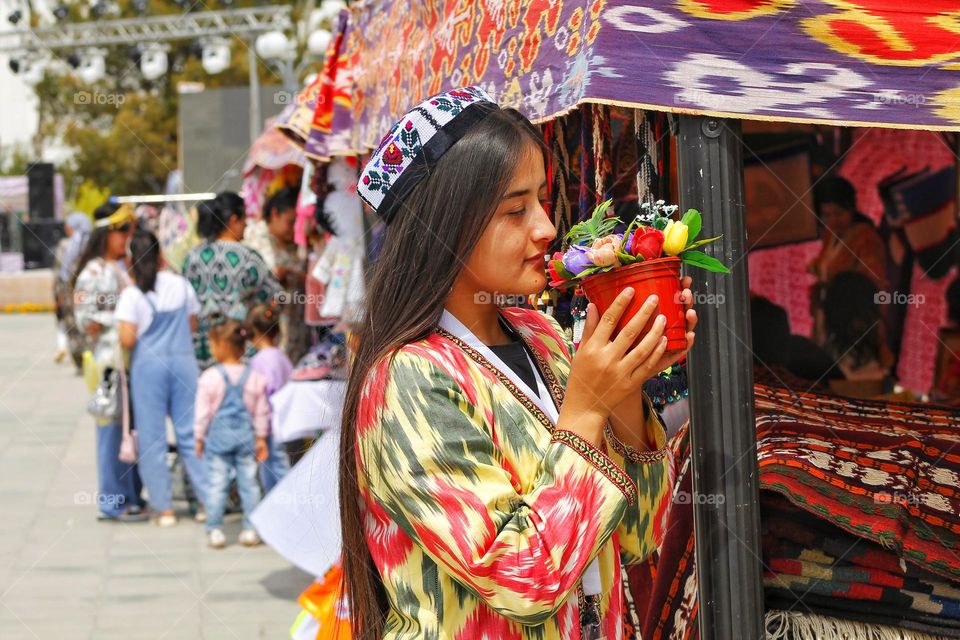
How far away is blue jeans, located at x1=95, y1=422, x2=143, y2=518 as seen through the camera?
6.85m

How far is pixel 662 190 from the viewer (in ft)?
8.91

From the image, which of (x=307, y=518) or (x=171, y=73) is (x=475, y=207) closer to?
(x=307, y=518)

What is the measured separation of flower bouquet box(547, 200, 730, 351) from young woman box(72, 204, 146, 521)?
5.29m

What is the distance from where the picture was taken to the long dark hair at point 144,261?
6.65 meters

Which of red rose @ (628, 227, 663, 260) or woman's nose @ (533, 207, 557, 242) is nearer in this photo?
woman's nose @ (533, 207, 557, 242)

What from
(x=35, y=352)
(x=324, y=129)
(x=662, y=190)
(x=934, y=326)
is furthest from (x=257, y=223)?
(x=35, y=352)

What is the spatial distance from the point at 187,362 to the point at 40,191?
18.1m

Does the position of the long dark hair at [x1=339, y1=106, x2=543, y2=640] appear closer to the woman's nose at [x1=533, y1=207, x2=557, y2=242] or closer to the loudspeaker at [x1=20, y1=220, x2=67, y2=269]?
the woman's nose at [x1=533, y1=207, x2=557, y2=242]

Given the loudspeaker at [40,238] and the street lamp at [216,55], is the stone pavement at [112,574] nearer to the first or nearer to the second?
the street lamp at [216,55]

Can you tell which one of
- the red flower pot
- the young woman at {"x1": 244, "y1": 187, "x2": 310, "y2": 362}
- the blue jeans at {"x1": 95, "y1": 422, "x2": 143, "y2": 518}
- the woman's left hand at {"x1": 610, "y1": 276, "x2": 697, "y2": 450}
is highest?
the red flower pot

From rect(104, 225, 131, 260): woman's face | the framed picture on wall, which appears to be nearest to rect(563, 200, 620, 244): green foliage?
the framed picture on wall

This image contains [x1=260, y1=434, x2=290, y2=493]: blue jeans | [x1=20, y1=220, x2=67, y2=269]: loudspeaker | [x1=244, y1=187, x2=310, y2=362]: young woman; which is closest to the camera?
[x1=260, y1=434, x2=290, y2=493]: blue jeans

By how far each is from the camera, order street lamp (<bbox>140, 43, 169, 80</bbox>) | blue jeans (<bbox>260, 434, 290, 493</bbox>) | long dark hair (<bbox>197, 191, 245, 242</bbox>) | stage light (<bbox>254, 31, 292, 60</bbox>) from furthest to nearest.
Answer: street lamp (<bbox>140, 43, 169, 80</bbox>), stage light (<bbox>254, 31, 292, 60</bbox>), long dark hair (<bbox>197, 191, 245, 242</bbox>), blue jeans (<bbox>260, 434, 290, 493</bbox>)

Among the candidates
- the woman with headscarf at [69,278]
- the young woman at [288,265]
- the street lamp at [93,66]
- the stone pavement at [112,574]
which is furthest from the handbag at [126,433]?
the street lamp at [93,66]
